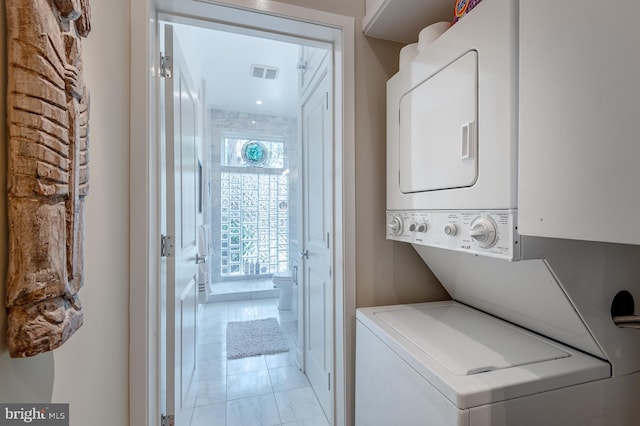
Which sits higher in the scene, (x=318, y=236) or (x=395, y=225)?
(x=395, y=225)

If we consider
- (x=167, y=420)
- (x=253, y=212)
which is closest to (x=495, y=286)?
(x=167, y=420)

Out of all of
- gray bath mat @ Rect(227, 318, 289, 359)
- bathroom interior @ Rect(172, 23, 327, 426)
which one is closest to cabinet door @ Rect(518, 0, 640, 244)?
bathroom interior @ Rect(172, 23, 327, 426)

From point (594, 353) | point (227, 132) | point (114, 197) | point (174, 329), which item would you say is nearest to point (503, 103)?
point (594, 353)

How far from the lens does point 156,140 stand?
1.32 m

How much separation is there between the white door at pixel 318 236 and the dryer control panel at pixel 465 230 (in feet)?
1.67

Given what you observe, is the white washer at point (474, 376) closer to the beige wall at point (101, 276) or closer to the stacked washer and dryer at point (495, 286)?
the stacked washer and dryer at point (495, 286)

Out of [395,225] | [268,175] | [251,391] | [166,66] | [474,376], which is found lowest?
[251,391]

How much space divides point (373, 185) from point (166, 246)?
1.05 meters

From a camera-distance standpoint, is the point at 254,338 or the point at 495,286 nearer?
the point at 495,286

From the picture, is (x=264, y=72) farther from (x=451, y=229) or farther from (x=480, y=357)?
(x=480, y=357)

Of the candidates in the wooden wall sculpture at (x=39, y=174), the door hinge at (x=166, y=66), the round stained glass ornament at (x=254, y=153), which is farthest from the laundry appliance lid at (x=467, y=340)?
the round stained glass ornament at (x=254, y=153)

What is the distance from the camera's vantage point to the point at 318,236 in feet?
6.68

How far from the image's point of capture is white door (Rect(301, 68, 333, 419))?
1.80 metres

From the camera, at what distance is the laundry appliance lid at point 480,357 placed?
833 mm
